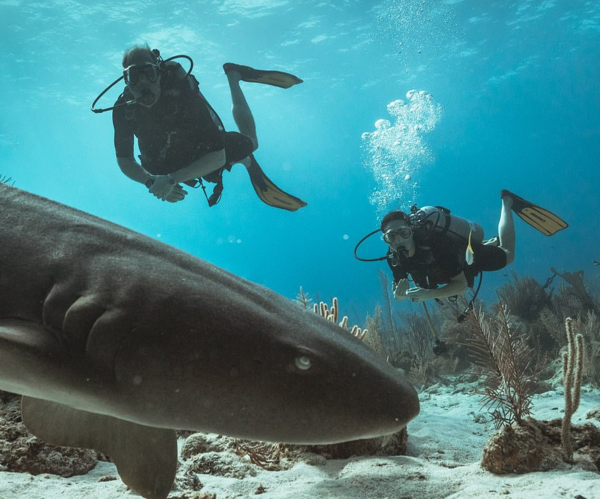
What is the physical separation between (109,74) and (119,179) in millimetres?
56791

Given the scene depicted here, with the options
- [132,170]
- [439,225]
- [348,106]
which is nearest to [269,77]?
[132,170]

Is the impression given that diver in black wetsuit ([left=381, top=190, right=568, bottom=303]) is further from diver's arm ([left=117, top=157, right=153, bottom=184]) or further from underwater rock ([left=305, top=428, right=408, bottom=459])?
diver's arm ([left=117, top=157, right=153, bottom=184])

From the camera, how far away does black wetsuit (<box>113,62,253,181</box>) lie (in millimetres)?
7535

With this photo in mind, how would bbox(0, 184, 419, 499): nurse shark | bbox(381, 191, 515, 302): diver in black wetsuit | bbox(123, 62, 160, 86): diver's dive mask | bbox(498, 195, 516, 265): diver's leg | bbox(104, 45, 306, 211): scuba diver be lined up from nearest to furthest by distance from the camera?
bbox(0, 184, 419, 499): nurse shark, bbox(123, 62, 160, 86): diver's dive mask, bbox(104, 45, 306, 211): scuba diver, bbox(381, 191, 515, 302): diver in black wetsuit, bbox(498, 195, 516, 265): diver's leg

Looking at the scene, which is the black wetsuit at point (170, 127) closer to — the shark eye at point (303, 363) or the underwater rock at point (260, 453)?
the underwater rock at point (260, 453)

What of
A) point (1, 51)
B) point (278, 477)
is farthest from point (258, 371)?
point (1, 51)

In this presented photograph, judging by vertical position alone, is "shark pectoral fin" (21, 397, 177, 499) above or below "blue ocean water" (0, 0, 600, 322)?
below

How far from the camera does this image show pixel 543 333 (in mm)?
11477

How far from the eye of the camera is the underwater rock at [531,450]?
320 cm

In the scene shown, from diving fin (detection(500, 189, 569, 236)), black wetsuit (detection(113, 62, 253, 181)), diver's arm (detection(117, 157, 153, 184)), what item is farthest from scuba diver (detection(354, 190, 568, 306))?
diver's arm (detection(117, 157, 153, 184))

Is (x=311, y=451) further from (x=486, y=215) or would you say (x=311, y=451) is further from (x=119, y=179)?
(x=486, y=215)

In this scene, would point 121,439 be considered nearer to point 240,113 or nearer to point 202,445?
point 202,445

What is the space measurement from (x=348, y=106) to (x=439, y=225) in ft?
174

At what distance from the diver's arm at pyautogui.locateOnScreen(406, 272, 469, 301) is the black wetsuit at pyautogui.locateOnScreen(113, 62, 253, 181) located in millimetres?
4581
